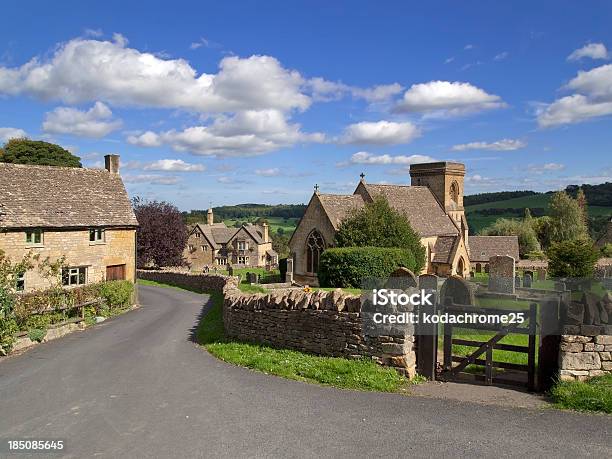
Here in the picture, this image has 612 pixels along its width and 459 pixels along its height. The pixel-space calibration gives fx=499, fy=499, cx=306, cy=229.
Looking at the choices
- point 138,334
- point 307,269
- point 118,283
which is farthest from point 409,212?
point 138,334

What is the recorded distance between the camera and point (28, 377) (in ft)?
42.2

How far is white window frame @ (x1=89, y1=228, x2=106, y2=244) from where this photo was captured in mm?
31027

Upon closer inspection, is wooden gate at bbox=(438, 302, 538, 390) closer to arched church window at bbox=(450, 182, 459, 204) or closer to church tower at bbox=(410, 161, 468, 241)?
church tower at bbox=(410, 161, 468, 241)

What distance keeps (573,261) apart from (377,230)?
2151cm

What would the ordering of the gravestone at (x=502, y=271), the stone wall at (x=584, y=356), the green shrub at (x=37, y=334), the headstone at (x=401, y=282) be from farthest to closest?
the gravestone at (x=502, y=271) < the green shrub at (x=37, y=334) < the headstone at (x=401, y=282) < the stone wall at (x=584, y=356)

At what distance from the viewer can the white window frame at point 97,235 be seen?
102 feet

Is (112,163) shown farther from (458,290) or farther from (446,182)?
(446,182)

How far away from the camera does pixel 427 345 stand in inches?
442

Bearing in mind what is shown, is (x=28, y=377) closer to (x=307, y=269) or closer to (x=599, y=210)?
(x=307, y=269)

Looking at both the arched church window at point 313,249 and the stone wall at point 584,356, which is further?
the arched church window at point 313,249

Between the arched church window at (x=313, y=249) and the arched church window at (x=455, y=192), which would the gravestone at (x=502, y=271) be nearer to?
the arched church window at (x=313, y=249)

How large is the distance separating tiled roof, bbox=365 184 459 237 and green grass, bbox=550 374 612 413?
37701 millimetres

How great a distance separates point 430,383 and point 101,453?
6758 mm

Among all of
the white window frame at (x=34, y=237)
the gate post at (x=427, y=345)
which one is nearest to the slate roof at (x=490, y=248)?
the white window frame at (x=34, y=237)
